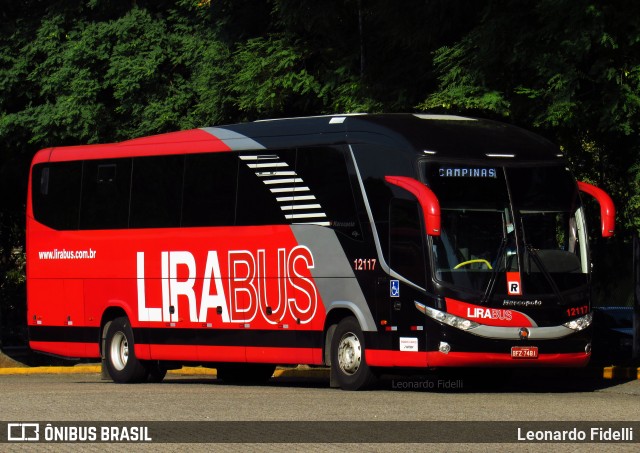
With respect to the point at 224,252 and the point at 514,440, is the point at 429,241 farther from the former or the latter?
the point at 514,440

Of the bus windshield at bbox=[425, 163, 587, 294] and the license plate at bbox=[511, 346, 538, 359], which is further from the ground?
the bus windshield at bbox=[425, 163, 587, 294]

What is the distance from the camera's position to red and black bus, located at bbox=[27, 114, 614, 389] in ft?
65.8

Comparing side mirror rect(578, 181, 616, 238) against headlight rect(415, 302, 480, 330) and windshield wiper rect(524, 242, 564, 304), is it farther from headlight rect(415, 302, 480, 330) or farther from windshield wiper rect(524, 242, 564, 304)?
headlight rect(415, 302, 480, 330)

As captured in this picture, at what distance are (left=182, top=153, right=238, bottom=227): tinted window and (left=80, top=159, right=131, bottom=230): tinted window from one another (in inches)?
64.3

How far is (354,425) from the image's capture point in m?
14.5

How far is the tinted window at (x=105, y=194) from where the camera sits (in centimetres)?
2553

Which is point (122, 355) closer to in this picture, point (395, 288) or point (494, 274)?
point (395, 288)

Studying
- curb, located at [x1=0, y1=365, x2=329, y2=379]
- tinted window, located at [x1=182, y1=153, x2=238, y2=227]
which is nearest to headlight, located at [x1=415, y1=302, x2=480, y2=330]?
tinted window, located at [x1=182, y1=153, x2=238, y2=227]

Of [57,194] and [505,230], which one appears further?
[57,194]

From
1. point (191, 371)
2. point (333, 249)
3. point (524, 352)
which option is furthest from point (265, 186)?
point (191, 371)

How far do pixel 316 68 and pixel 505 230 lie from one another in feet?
31.6

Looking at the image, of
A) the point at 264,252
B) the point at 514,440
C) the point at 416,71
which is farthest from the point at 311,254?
the point at 514,440

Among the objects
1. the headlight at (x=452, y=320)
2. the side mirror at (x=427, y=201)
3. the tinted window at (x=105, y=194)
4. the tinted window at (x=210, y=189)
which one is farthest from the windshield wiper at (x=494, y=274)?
the tinted window at (x=105, y=194)

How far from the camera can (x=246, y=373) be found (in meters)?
25.9
